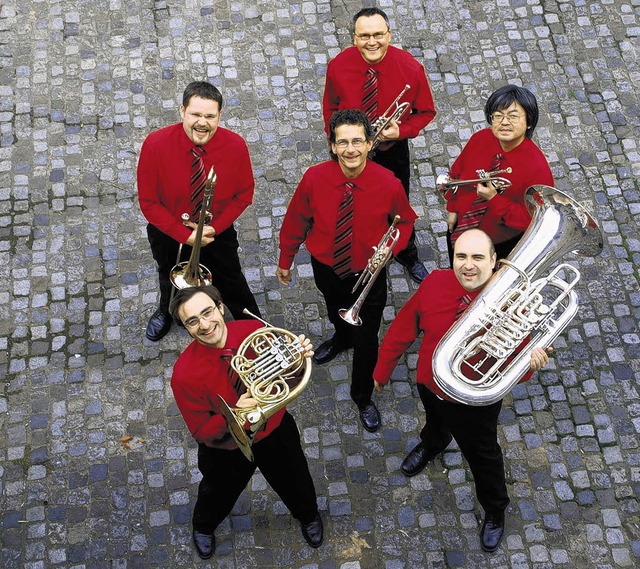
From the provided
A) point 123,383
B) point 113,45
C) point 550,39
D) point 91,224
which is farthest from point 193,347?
point 550,39

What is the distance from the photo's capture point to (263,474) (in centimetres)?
573

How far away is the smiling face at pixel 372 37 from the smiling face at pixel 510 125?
1063 mm

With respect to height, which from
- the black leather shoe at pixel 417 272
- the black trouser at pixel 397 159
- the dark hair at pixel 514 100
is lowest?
the black leather shoe at pixel 417 272

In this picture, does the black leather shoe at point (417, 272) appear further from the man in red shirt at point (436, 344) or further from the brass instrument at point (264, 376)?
the brass instrument at point (264, 376)

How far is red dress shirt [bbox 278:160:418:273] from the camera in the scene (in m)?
5.86

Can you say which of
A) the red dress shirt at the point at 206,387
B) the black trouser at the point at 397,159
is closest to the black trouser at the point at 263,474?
the red dress shirt at the point at 206,387

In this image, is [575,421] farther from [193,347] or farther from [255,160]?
[255,160]

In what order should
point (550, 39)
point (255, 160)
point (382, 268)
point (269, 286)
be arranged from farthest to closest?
1. point (550, 39)
2. point (255, 160)
3. point (269, 286)
4. point (382, 268)

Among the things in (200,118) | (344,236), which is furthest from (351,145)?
(200,118)

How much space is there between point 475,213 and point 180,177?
2126mm

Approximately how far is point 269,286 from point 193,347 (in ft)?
7.67

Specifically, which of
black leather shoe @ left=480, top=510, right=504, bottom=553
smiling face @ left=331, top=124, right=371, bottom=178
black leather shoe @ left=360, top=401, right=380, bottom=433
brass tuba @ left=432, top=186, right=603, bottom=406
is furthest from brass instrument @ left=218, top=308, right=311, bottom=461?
black leather shoe @ left=480, top=510, right=504, bottom=553

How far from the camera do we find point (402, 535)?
6.18 m

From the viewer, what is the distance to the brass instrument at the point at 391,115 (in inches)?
260
